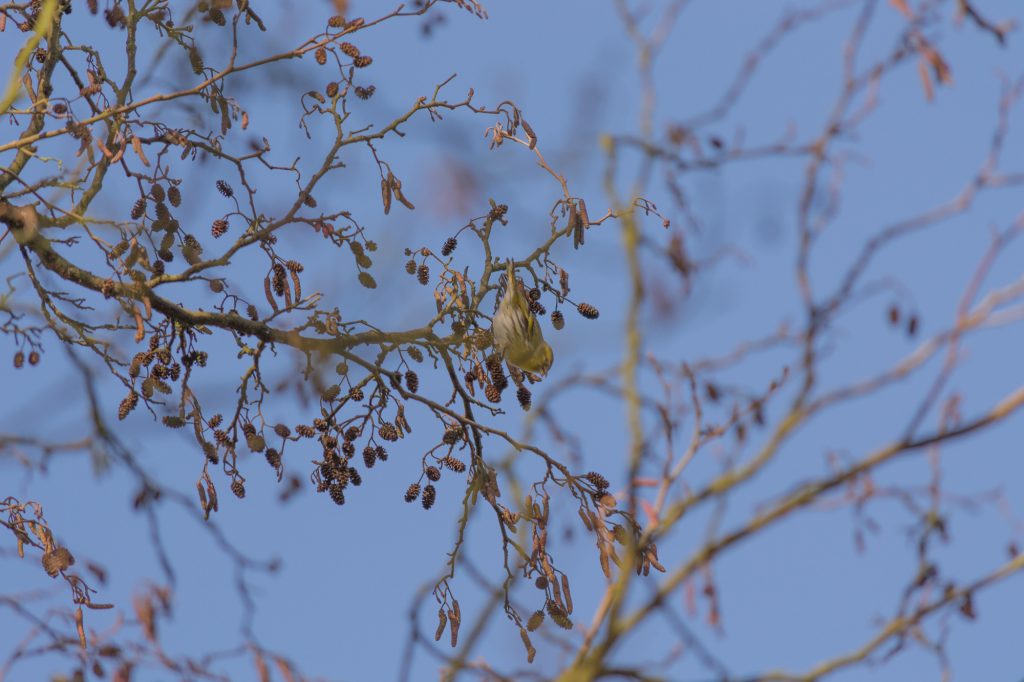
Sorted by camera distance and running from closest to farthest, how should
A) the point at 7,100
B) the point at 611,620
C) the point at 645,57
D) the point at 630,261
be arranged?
the point at 7,100 < the point at 611,620 < the point at 630,261 < the point at 645,57

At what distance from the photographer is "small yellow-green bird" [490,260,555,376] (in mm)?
2592

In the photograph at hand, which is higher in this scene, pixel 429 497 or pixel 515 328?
pixel 515 328

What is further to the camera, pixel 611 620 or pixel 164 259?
pixel 611 620

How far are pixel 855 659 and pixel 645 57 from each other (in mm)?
3822

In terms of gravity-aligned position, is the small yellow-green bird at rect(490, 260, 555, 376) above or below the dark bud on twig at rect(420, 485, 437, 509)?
above

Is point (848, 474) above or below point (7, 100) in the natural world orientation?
above

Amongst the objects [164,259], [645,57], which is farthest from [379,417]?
[645,57]

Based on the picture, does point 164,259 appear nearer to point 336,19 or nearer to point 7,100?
point 7,100

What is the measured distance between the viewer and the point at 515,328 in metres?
2.80

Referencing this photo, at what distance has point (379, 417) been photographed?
261 centimetres

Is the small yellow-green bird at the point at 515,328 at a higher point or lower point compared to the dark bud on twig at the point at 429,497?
higher

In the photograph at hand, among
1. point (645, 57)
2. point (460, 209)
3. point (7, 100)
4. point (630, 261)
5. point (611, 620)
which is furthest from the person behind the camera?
point (645, 57)

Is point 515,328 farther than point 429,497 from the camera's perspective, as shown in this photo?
Yes

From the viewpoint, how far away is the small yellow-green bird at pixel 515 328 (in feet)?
8.50
